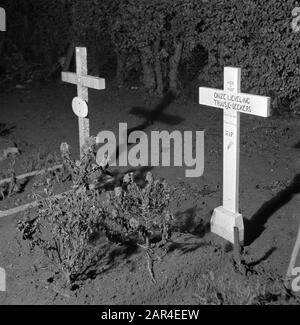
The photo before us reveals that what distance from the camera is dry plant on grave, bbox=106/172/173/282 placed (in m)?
4.75

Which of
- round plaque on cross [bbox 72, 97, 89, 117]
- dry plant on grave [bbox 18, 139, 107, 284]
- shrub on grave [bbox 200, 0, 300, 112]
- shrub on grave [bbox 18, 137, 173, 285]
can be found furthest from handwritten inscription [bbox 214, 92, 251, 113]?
shrub on grave [bbox 200, 0, 300, 112]

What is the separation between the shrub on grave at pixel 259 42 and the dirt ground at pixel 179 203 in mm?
889

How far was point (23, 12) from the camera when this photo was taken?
1232 centimetres

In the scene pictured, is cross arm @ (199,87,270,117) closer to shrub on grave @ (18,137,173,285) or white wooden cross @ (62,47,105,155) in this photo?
shrub on grave @ (18,137,173,285)

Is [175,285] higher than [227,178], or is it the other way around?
[227,178]

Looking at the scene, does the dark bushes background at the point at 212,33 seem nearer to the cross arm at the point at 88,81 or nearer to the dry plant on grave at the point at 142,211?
the cross arm at the point at 88,81

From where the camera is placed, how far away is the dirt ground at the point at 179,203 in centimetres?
451

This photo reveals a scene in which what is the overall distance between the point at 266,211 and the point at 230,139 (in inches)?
48.2

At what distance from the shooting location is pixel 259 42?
7.61 m

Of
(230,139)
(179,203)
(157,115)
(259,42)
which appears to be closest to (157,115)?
(157,115)

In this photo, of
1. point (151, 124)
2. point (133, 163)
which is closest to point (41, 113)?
point (151, 124)

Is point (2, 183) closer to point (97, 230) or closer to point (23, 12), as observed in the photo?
point (97, 230)

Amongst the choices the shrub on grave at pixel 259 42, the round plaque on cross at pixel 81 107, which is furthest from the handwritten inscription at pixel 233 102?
the shrub on grave at pixel 259 42

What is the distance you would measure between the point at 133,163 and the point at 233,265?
9.94 feet
